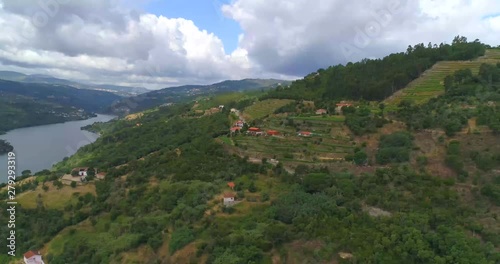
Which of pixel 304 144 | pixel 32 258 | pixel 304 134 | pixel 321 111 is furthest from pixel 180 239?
pixel 321 111

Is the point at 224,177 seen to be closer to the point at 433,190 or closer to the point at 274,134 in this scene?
the point at 274,134

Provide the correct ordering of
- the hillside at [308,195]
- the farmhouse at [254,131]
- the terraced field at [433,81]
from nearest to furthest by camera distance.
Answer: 1. the hillside at [308,195]
2. the farmhouse at [254,131]
3. the terraced field at [433,81]

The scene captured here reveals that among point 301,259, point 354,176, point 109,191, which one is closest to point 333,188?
point 354,176

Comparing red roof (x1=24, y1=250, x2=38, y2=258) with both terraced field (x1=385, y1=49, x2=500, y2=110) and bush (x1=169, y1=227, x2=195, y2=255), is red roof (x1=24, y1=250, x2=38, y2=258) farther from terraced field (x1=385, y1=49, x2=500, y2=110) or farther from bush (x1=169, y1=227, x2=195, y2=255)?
terraced field (x1=385, y1=49, x2=500, y2=110)

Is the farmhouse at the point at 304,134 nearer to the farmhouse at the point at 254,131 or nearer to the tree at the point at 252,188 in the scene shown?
the farmhouse at the point at 254,131

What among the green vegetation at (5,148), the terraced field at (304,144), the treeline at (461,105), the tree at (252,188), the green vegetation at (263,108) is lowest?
the green vegetation at (5,148)

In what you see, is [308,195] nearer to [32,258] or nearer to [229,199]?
[229,199]

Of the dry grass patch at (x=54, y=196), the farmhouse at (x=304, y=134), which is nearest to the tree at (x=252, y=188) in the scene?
the farmhouse at (x=304, y=134)
